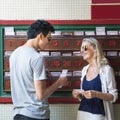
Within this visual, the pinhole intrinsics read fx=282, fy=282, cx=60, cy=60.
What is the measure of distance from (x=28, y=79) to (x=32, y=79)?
3cm

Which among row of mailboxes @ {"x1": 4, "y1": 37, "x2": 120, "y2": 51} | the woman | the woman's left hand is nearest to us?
the woman's left hand

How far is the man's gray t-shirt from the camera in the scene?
199 centimetres

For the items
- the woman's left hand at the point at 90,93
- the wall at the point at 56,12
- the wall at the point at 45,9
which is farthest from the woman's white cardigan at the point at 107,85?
the wall at the point at 45,9

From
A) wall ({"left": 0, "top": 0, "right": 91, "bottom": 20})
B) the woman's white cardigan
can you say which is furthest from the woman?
wall ({"left": 0, "top": 0, "right": 91, "bottom": 20})

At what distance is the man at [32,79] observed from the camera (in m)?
1.99

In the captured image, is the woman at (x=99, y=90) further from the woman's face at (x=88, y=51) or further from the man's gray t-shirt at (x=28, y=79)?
the man's gray t-shirt at (x=28, y=79)

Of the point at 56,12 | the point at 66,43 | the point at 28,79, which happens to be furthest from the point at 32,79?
the point at 56,12

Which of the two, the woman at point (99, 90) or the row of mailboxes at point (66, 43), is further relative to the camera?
the row of mailboxes at point (66, 43)

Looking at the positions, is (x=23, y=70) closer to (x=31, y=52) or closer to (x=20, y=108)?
(x=31, y=52)

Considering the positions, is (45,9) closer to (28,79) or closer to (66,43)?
(66,43)

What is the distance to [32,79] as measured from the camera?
203cm

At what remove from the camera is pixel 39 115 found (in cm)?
204

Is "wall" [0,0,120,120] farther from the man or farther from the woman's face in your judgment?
the man

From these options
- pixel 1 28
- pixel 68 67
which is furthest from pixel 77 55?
pixel 1 28
